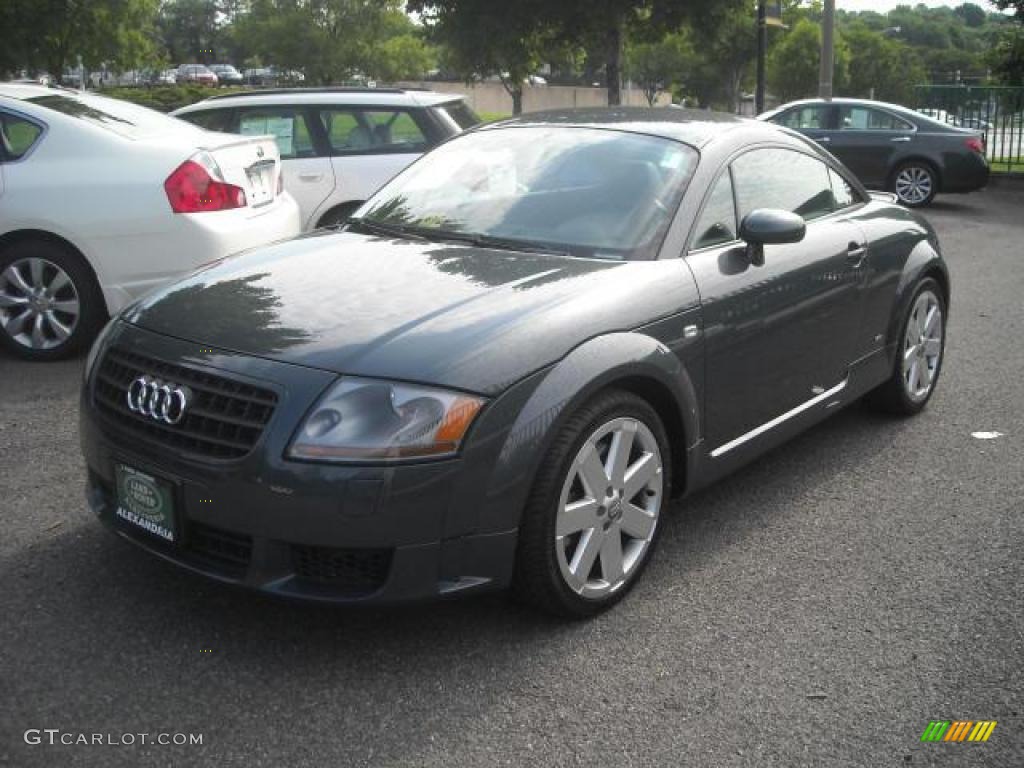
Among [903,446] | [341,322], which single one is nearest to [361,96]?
[903,446]

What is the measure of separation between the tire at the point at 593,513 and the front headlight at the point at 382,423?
34 centimetres

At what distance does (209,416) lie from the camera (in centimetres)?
315

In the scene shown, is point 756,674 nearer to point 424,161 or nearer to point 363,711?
point 363,711

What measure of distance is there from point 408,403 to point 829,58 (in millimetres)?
18335

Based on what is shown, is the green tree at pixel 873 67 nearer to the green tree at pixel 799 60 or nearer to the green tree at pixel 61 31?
the green tree at pixel 799 60

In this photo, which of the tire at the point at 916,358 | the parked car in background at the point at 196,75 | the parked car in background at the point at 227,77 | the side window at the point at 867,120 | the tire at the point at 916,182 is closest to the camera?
the tire at the point at 916,358

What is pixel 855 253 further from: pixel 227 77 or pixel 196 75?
pixel 227 77

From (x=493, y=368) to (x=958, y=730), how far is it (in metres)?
1.54

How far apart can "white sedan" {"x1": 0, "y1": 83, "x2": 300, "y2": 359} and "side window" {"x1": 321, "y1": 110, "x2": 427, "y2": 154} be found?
243 cm

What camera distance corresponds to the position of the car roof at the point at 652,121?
14.6ft

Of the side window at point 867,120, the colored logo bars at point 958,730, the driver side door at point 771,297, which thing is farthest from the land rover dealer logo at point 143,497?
the side window at point 867,120

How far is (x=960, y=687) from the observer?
3.15m

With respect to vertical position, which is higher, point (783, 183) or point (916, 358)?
point (783, 183)

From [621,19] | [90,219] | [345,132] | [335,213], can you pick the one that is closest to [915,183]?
[621,19]
